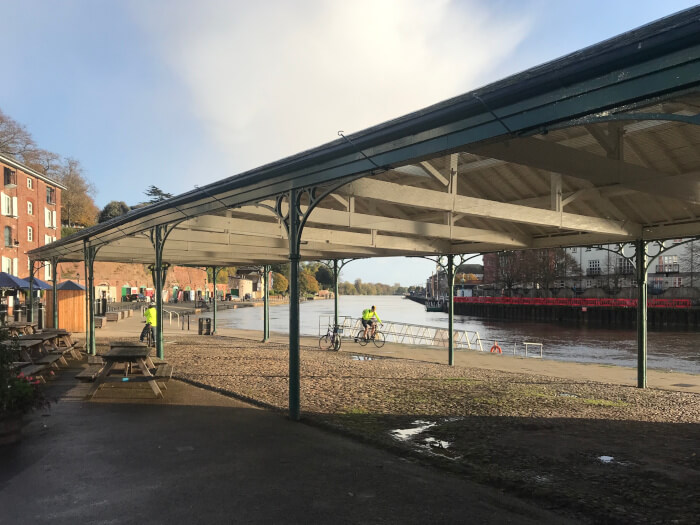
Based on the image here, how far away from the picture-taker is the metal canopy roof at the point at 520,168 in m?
4.05

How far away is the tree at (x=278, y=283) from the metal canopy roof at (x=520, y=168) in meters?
98.3

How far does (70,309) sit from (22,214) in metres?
27.5

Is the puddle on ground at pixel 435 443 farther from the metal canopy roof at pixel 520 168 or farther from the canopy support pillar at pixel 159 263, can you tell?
the canopy support pillar at pixel 159 263

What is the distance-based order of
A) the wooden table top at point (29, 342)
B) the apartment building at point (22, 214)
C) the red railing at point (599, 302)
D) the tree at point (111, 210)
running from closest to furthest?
the wooden table top at point (29, 342) < the apartment building at point (22, 214) < the red railing at point (599, 302) < the tree at point (111, 210)

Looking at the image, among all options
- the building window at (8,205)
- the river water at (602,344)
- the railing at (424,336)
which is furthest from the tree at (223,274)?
the railing at (424,336)

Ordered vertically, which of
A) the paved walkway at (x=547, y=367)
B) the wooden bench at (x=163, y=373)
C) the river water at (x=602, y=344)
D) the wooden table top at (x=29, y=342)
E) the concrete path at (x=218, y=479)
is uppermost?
the wooden table top at (x=29, y=342)

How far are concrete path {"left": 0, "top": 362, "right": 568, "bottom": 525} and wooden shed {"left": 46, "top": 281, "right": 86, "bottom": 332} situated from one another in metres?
16.7

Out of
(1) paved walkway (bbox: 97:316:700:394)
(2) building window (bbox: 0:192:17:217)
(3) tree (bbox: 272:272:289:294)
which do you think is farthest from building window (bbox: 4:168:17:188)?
(3) tree (bbox: 272:272:289:294)

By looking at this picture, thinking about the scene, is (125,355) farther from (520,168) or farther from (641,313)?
(641,313)

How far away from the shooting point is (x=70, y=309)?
2230 cm

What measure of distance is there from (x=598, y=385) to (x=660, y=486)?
7.52m

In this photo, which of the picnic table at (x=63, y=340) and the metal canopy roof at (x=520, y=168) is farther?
the picnic table at (x=63, y=340)

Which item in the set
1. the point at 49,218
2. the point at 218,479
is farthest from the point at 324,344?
the point at 49,218

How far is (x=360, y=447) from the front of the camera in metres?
6.18
